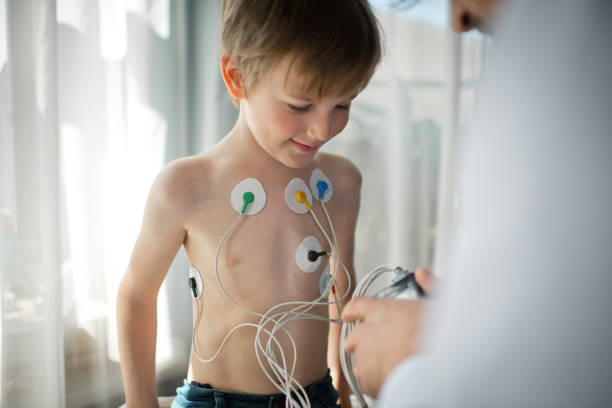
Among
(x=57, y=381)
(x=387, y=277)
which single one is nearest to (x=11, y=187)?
(x=57, y=381)

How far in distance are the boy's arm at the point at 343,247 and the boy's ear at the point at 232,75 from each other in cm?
30

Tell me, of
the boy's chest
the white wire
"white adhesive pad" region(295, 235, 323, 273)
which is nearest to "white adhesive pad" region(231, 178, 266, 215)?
the boy's chest

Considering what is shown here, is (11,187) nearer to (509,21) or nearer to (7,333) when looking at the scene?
(7,333)

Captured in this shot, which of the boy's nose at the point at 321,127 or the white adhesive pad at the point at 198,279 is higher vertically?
the boy's nose at the point at 321,127

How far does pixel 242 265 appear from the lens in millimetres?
792

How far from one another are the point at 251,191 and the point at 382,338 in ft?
1.36

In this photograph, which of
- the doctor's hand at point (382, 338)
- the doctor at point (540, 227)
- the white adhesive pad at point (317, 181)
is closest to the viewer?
the doctor at point (540, 227)

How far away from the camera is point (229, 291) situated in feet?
2.60

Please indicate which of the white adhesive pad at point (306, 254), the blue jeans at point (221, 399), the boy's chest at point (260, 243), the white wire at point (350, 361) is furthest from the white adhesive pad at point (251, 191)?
the blue jeans at point (221, 399)

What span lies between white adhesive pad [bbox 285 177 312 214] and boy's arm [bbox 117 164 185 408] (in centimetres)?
21

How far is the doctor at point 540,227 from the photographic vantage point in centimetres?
34

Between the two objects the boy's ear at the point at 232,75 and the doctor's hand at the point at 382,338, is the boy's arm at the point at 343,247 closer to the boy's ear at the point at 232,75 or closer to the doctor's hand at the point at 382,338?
the boy's ear at the point at 232,75

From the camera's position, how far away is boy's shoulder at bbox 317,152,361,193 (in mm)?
930

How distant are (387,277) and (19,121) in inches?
51.0
